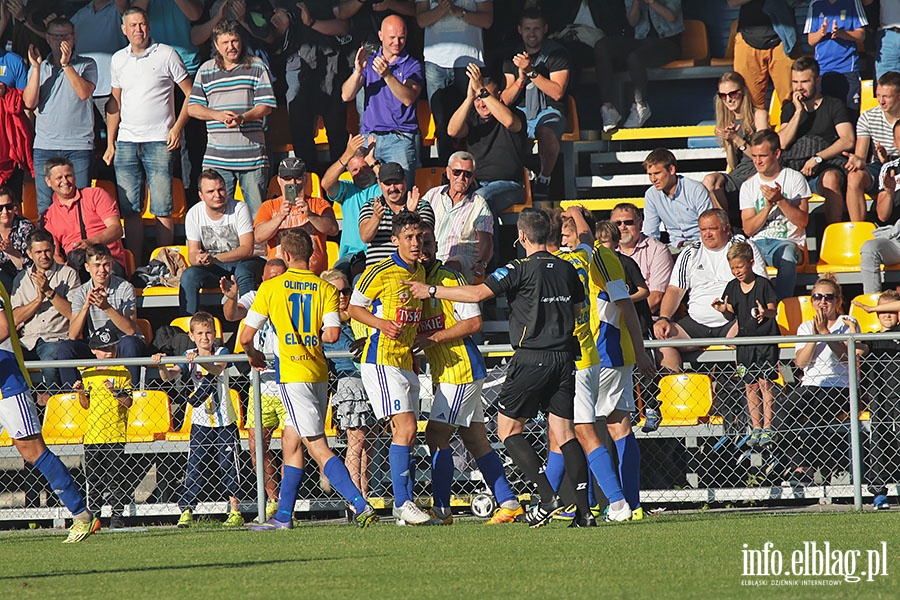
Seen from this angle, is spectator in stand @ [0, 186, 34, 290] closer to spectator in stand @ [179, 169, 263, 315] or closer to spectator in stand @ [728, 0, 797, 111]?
spectator in stand @ [179, 169, 263, 315]

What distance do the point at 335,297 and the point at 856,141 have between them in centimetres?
633

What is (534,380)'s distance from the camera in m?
8.24

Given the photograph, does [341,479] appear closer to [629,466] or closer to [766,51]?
[629,466]

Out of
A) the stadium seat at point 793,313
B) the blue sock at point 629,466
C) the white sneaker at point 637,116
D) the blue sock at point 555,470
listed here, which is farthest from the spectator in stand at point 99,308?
the white sneaker at point 637,116

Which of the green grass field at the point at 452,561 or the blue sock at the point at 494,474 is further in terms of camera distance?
the blue sock at the point at 494,474

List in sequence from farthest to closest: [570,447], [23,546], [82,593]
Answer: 1. [23,546]
2. [570,447]
3. [82,593]

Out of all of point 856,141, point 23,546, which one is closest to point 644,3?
point 856,141

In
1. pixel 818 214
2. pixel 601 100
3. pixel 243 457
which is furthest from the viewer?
pixel 601 100

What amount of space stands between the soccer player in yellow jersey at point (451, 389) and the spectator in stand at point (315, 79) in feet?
16.1

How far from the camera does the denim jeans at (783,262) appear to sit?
1178 centimetres

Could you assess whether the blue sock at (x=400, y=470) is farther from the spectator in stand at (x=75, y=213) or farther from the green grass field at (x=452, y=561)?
the spectator in stand at (x=75, y=213)

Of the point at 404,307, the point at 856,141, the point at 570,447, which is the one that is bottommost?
the point at 570,447

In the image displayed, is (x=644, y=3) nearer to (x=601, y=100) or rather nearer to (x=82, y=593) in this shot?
(x=601, y=100)

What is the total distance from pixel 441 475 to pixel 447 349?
0.90 metres
